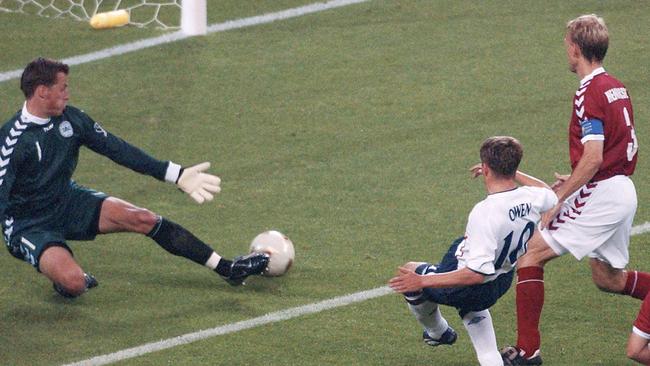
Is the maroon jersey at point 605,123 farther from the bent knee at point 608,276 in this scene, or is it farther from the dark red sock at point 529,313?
the dark red sock at point 529,313

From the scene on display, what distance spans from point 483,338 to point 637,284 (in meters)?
1.03

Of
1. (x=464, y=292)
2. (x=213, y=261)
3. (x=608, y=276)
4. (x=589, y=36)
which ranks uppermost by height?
(x=589, y=36)

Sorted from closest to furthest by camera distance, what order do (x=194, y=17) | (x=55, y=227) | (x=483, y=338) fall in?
(x=483, y=338) < (x=55, y=227) < (x=194, y=17)

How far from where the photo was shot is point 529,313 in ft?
22.4

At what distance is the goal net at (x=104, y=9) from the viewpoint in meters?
12.7

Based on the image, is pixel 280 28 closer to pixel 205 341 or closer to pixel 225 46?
pixel 225 46

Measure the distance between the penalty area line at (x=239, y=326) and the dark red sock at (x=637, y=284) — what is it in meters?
1.41

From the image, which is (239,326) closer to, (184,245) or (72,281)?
(184,245)

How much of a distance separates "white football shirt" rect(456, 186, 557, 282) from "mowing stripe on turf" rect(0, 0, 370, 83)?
6.28m

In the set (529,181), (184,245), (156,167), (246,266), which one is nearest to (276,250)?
(246,266)

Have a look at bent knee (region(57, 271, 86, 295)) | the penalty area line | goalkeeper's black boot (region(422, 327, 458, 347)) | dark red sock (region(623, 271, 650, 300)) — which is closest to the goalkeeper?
bent knee (region(57, 271, 86, 295))

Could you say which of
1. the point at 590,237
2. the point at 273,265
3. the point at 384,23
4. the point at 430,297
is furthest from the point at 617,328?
the point at 384,23

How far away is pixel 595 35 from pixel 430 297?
152 centimetres

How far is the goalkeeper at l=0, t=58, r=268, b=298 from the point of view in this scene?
745 cm
